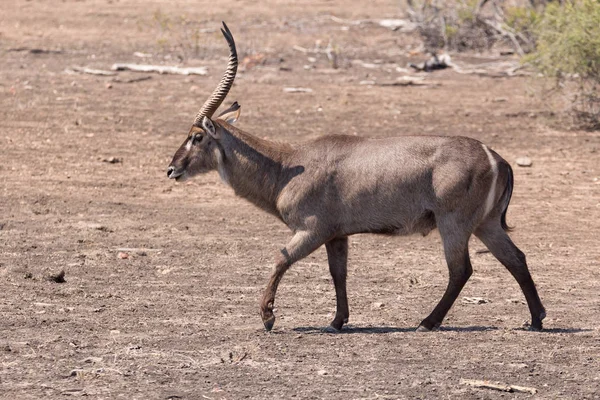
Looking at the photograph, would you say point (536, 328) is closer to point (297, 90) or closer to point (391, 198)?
point (391, 198)

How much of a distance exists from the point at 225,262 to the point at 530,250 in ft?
10.3

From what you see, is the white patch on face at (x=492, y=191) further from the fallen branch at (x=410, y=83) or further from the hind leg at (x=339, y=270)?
the fallen branch at (x=410, y=83)

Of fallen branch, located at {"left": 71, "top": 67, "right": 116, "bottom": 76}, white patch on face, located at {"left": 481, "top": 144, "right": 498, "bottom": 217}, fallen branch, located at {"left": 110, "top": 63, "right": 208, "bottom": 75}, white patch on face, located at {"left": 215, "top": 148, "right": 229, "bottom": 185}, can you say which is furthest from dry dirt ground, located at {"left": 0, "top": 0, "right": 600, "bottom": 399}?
white patch on face, located at {"left": 215, "top": 148, "right": 229, "bottom": 185}

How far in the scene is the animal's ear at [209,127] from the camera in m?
8.86

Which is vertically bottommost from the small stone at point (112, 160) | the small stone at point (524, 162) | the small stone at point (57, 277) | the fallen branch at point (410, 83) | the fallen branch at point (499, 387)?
the fallen branch at point (410, 83)

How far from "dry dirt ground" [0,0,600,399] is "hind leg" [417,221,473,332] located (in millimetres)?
147

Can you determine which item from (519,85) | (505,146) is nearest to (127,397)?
(505,146)

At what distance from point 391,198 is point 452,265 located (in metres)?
0.67

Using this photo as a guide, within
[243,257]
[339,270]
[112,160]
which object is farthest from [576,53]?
[339,270]

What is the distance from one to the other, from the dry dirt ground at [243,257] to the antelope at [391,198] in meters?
0.46

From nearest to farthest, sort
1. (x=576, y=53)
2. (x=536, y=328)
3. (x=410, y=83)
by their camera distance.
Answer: (x=536, y=328) < (x=576, y=53) < (x=410, y=83)

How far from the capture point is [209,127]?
352 inches

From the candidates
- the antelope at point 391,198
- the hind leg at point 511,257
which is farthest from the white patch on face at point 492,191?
the hind leg at point 511,257

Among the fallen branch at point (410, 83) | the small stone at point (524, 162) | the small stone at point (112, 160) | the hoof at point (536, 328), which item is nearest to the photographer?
the hoof at point (536, 328)
